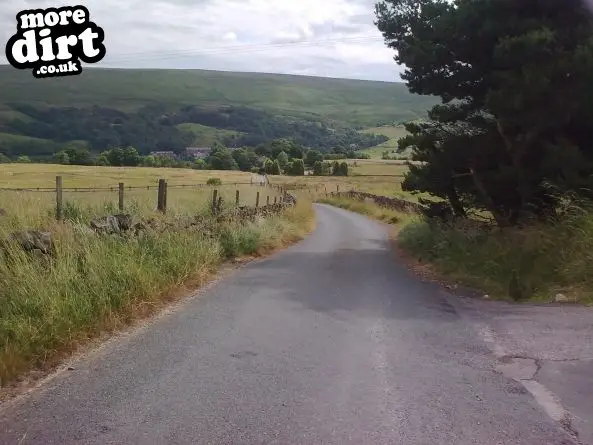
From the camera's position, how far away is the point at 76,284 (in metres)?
7.80

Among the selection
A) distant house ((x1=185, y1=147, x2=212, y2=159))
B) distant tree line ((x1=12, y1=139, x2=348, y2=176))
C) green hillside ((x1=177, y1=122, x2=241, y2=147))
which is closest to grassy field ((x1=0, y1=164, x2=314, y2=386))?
distant tree line ((x1=12, y1=139, x2=348, y2=176))

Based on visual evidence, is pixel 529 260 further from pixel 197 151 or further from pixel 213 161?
pixel 197 151

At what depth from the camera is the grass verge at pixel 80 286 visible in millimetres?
6484

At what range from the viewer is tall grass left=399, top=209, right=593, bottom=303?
10281 mm

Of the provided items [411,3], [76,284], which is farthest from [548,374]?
[411,3]

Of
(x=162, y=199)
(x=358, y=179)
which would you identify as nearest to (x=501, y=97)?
(x=162, y=199)

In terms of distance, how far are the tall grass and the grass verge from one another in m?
5.22

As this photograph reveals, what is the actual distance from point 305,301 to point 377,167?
117168 millimetres

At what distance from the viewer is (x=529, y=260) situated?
11.7 metres

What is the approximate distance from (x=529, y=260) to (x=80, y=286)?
787cm

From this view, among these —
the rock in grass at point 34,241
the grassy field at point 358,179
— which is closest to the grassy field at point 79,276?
the rock in grass at point 34,241

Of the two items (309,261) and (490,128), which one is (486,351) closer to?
(309,261)

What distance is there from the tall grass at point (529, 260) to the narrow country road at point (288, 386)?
2.16m

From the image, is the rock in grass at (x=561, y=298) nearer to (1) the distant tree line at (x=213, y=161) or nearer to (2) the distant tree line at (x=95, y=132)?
(1) the distant tree line at (x=213, y=161)
